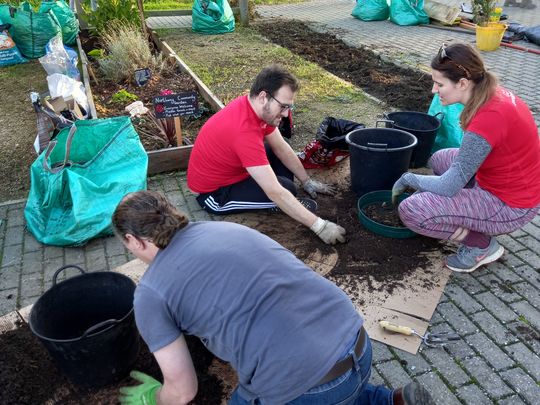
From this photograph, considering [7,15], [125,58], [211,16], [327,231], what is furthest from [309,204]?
[211,16]

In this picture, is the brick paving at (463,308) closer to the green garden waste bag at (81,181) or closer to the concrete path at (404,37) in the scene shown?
the green garden waste bag at (81,181)

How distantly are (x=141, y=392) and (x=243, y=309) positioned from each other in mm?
808

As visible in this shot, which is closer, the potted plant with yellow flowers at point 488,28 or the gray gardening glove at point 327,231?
the gray gardening glove at point 327,231

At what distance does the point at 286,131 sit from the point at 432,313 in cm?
255

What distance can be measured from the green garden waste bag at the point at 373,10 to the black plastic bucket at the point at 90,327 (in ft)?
32.1

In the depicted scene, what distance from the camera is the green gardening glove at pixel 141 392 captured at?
6.54 feet

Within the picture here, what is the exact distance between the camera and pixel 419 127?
436cm

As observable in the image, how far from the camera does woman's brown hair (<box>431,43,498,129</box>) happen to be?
2.66m

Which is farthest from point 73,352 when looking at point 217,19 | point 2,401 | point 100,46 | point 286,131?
point 217,19

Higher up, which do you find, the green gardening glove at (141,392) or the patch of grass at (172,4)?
the green gardening glove at (141,392)

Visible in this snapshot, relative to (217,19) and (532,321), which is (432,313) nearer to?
(532,321)

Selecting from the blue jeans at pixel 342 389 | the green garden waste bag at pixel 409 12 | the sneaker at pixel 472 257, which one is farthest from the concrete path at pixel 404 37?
the blue jeans at pixel 342 389

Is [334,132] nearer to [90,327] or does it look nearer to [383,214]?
[383,214]

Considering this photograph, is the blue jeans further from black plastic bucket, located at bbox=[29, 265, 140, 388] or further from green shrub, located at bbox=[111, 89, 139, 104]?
green shrub, located at bbox=[111, 89, 139, 104]
